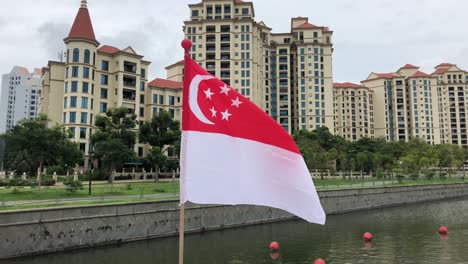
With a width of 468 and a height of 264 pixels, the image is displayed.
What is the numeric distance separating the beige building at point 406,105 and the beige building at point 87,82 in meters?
104

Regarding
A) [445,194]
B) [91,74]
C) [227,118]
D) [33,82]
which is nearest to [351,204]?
[445,194]

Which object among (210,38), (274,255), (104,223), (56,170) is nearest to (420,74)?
(210,38)

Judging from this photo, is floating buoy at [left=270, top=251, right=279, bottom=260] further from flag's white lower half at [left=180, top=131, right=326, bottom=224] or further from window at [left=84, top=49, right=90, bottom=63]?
window at [left=84, top=49, right=90, bottom=63]

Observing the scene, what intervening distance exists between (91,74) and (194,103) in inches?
2638

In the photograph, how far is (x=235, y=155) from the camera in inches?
340

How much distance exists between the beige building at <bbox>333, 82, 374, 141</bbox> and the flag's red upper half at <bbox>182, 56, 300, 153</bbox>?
141m

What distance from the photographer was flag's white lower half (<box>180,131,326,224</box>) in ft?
26.8

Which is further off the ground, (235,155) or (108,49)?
(108,49)

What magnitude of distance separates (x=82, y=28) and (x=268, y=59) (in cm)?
6320

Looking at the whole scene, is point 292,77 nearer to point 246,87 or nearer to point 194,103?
point 246,87

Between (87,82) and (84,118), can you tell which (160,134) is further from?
(87,82)

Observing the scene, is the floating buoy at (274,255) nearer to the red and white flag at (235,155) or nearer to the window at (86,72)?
the red and white flag at (235,155)

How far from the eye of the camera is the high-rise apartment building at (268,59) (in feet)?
332

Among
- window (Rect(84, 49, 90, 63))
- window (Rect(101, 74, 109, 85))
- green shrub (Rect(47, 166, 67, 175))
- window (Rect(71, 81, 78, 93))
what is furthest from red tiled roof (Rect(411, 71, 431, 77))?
green shrub (Rect(47, 166, 67, 175))
